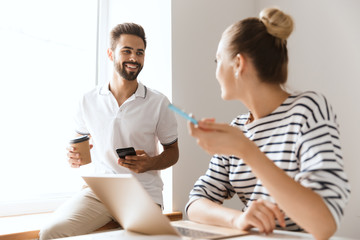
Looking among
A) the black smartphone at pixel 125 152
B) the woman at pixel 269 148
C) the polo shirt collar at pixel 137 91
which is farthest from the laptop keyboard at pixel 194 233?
the polo shirt collar at pixel 137 91

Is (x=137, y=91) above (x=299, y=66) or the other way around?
the other way around

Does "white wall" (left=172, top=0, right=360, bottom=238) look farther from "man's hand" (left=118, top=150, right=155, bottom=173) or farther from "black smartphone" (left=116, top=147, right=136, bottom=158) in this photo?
"black smartphone" (left=116, top=147, right=136, bottom=158)

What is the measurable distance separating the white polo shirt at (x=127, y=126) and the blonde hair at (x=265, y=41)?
3.15ft

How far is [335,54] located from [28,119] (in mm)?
2045

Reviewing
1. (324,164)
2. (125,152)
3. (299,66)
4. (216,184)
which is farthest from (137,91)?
(324,164)

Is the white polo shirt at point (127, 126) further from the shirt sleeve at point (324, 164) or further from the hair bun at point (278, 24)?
the shirt sleeve at point (324, 164)

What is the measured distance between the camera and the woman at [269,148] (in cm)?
84

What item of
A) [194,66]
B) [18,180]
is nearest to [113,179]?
[18,180]

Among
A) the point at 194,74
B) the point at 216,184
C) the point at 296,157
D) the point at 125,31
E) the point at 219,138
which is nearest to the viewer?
the point at 219,138

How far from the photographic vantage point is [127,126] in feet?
6.56

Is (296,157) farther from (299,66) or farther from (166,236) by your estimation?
(299,66)

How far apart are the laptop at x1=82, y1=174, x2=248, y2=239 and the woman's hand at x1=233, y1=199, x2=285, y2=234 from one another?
3cm

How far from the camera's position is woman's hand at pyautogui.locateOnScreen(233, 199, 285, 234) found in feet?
2.93

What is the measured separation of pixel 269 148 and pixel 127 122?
1077 mm
